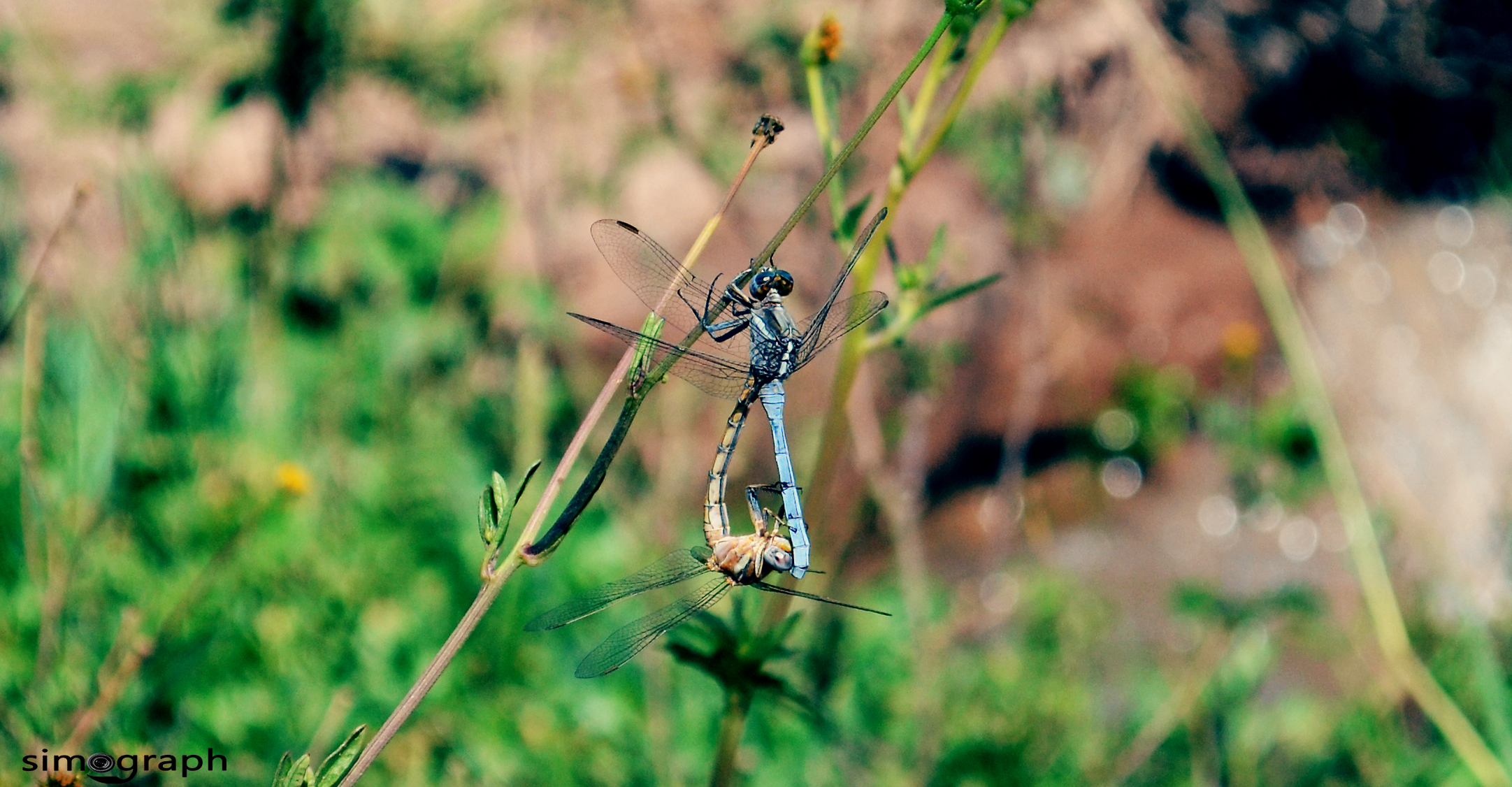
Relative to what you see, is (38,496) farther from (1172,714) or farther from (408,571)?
(1172,714)

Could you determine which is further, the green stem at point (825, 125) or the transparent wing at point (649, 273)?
the transparent wing at point (649, 273)

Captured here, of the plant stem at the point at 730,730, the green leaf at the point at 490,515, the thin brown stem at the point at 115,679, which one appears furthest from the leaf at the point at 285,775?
the thin brown stem at the point at 115,679

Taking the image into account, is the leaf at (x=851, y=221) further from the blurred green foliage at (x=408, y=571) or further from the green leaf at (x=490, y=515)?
the blurred green foliage at (x=408, y=571)

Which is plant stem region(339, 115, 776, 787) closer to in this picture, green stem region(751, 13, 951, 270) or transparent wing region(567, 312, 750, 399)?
green stem region(751, 13, 951, 270)

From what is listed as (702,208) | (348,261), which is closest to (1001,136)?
(702,208)

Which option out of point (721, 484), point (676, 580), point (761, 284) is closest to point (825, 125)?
point (761, 284)

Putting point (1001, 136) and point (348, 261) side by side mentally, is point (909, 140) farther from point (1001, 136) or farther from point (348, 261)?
point (348, 261)

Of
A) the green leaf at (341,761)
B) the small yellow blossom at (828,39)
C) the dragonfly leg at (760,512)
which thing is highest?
the small yellow blossom at (828,39)
